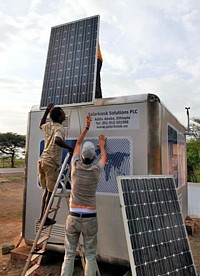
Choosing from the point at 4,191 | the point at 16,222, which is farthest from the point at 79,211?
the point at 4,191

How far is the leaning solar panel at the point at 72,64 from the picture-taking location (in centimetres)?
443

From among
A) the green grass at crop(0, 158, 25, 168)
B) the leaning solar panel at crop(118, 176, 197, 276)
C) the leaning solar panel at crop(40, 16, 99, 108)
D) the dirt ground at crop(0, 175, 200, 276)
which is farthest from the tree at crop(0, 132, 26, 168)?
the leaning solar panel at crop(118, 176, 197, 276)

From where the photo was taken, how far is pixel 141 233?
279cm

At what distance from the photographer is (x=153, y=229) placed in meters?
2.93

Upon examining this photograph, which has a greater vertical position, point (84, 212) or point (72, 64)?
point (72, 64)

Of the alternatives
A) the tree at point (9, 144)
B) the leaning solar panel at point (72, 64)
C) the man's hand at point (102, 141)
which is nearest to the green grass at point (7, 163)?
the tree at point (9, 144)

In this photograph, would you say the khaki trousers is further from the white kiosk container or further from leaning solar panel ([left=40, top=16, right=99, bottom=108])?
leaning solar panel ([left=40, top=16, right=99, bottom=108])

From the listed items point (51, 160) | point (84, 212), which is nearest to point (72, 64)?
point (51, 160)

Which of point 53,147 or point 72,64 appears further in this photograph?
point 72,64

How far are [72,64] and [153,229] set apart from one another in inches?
126

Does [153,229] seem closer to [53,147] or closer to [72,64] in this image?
[53,147]

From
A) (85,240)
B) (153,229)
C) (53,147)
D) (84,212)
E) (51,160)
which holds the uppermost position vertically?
(53,147)

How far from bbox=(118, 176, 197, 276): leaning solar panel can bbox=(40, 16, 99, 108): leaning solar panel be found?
184 centimetres

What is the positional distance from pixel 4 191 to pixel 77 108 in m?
12.4
